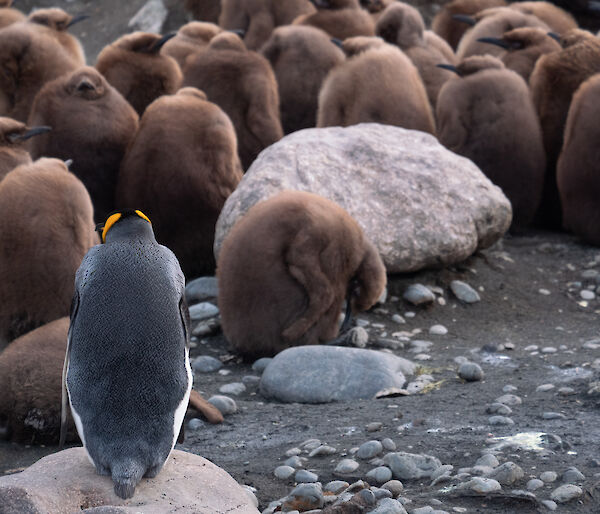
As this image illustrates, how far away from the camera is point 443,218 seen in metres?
5.63

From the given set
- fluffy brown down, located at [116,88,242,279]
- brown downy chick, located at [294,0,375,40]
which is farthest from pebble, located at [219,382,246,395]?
brown downy chick, located at [294,0,375,40]

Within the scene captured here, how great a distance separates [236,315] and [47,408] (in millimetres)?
1159

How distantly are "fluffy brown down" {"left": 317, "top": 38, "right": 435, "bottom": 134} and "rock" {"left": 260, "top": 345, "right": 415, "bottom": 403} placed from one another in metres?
2.62

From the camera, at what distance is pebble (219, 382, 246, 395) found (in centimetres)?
446

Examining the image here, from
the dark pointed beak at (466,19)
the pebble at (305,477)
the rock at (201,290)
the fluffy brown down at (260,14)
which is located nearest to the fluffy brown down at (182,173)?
the rock at (201,290)

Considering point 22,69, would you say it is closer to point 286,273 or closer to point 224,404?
point 286,273

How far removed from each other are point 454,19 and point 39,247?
7551 mm

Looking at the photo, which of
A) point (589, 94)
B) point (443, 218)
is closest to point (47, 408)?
point (443, 218)

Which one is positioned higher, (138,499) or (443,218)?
(138,499)

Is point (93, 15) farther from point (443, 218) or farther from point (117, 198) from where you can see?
point (443, 218)

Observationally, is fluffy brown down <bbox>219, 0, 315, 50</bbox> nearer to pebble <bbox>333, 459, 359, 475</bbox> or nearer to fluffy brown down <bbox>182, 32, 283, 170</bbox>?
fluffy brown down <bbox>182, 32, 283, 170</bbox>

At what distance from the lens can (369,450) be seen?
11.1 ft

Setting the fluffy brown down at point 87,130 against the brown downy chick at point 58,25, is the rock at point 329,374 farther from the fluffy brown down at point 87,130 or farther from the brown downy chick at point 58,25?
the brown downy chick at point 58,25

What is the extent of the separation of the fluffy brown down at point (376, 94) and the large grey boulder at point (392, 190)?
67cm
